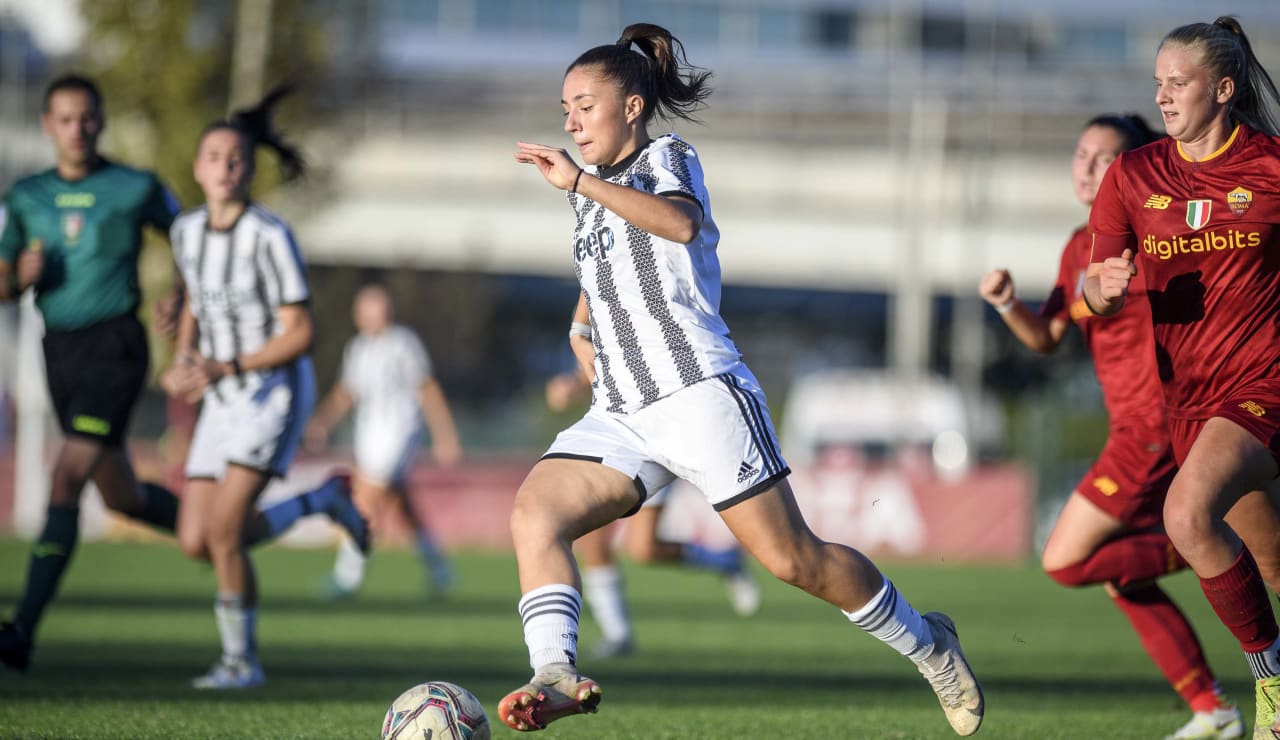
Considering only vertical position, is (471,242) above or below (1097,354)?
below

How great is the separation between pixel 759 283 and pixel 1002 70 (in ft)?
44.2

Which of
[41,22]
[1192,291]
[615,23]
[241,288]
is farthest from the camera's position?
[615,23]

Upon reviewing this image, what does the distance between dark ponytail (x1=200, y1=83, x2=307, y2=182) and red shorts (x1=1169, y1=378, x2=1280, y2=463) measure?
4688 millimetres

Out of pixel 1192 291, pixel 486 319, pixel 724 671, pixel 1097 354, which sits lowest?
pixel 486 319

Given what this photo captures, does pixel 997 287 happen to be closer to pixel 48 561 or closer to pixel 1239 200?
pixel 1239 200

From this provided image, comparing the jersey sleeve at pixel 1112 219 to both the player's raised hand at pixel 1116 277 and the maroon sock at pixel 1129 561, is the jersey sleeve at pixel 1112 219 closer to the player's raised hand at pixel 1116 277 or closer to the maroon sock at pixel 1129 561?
the player's raised hand at pixel 1116 277

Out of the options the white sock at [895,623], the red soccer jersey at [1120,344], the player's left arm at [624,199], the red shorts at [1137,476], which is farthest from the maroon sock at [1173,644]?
the player's left arm at [624,199]

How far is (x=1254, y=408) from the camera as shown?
217 inches

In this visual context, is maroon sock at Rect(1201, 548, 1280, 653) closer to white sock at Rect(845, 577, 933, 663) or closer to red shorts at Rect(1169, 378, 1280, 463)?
red shorts at Rect(1169, 378, 1280, 463)

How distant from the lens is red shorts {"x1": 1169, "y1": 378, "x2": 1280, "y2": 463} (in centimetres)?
543

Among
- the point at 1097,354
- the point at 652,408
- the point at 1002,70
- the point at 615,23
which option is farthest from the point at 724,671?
the point at 615,23

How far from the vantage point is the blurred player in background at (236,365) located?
7.66 meters

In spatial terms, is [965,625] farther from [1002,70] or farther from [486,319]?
[1002,70]

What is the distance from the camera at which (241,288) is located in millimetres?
7812
